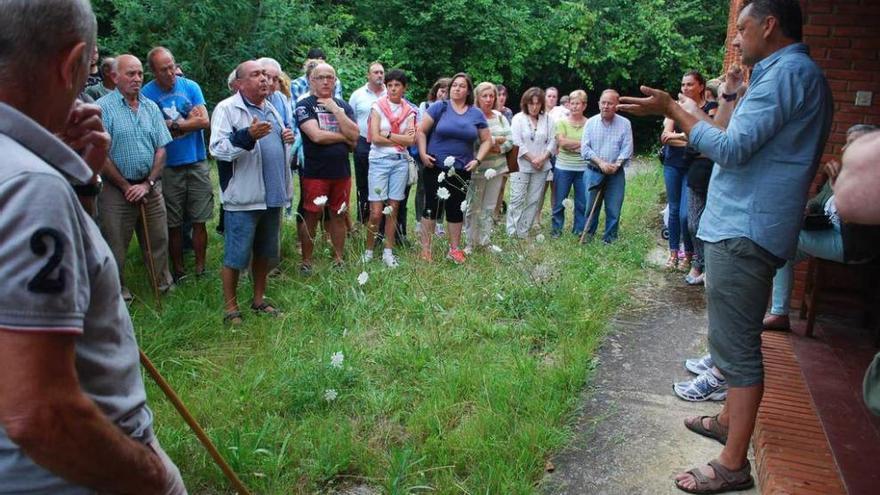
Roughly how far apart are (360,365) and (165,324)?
4.94 feet

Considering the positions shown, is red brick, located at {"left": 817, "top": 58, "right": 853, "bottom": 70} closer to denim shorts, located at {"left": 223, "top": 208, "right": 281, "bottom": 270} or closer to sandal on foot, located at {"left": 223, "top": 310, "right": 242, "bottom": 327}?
denim shorts, located at {"left": 223, "top": 208, "right": 281, "bottom": 270}

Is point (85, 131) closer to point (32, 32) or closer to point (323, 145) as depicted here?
point (32, 32)

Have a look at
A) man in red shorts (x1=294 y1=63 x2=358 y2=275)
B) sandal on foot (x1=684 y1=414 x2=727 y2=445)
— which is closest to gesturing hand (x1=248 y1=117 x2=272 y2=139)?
man in red shorts (x1=294 y1=63 x2=358 y2=275)

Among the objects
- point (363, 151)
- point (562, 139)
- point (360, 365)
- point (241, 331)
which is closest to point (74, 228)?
Result: point (360, 365)

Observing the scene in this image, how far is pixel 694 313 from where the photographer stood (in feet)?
17.1

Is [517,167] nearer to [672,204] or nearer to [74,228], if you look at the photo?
[672,204]

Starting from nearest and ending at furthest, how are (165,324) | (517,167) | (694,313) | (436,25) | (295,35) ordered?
(165,324), (694,313), (517,167), (295,35), (436,25)

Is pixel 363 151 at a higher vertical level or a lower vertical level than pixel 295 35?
lower

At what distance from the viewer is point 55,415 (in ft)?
3.68

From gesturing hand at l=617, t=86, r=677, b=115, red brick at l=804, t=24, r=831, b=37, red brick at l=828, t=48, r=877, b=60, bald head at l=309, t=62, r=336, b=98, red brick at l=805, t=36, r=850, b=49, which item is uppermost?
red brick at l=804, t=24, r=831, b=37

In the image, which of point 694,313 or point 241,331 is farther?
point 694,313

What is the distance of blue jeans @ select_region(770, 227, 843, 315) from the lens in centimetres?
361

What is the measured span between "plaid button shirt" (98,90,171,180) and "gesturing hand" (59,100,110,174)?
366 cm

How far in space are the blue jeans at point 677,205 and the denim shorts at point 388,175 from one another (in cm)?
261
